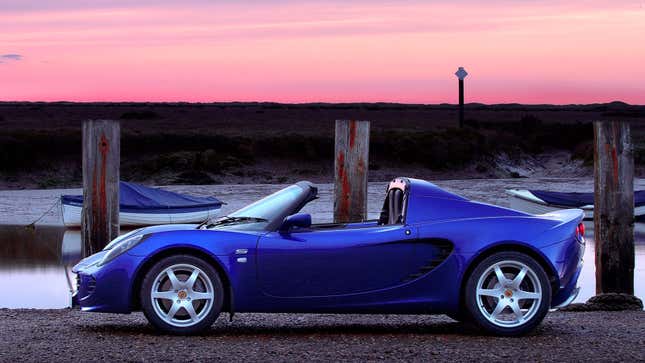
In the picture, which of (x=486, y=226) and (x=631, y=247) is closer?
(x=486, y=226)

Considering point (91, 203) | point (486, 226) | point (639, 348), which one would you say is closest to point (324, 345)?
point (486, 226)

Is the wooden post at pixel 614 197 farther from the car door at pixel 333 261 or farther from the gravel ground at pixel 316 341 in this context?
the car door at pixel 333 261

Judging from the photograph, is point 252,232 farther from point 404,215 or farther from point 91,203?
point 91,203

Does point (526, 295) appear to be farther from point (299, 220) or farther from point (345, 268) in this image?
point (299, 220)

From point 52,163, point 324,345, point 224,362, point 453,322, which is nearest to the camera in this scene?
point 224,362

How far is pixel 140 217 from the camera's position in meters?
29.8

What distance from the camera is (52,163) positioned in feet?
156

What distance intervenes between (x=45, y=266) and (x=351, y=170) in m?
10.5

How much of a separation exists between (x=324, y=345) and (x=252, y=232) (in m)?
1.09

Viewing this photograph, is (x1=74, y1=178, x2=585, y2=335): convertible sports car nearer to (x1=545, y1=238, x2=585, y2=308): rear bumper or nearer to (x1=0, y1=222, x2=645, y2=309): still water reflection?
(x1=545, y1=238, x2=585, y2=308): rear bumper

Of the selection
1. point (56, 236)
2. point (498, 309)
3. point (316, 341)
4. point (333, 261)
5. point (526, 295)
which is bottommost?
point (56, 236)

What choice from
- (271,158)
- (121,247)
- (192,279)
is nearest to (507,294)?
(192,279)

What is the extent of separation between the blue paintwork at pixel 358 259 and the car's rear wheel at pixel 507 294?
0.34ft

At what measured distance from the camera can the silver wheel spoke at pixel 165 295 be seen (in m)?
8.35
